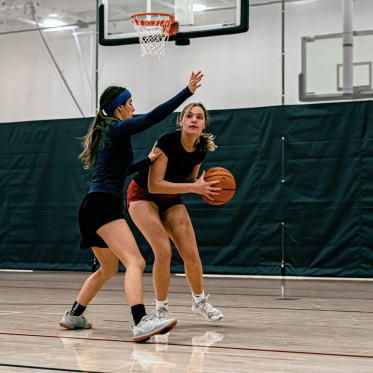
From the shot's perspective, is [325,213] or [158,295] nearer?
[158,295]

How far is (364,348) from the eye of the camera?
327 centimetres

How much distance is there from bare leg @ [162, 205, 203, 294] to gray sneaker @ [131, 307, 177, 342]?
849 millimetres

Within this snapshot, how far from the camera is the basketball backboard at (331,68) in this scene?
27.1ft

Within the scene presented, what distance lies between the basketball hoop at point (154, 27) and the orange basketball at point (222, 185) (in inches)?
A: 131

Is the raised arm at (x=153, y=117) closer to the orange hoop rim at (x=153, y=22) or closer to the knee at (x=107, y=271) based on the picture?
the knee at (x=107, y=271)

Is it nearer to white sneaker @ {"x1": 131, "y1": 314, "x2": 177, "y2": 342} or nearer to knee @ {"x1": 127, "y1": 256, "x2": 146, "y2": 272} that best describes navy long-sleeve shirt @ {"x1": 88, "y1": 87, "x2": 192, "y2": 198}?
knee @ {"x1": 127, "y1": 256, "x2": 146, "y2": 272}

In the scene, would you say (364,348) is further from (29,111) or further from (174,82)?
(29,111)

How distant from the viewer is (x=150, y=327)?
10.9 feet

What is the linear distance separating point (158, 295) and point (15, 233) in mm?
6145

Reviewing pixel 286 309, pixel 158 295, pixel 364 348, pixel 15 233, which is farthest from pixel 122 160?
pixel 15 233

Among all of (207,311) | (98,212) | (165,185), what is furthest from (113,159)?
(207,311)

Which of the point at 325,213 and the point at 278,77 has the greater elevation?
the point at 278,77

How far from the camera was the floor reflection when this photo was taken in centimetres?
279

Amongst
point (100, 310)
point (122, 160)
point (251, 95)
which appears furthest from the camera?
point (251, 95)
